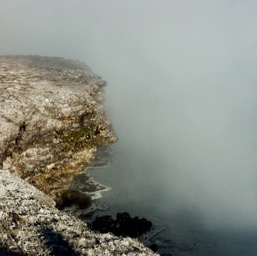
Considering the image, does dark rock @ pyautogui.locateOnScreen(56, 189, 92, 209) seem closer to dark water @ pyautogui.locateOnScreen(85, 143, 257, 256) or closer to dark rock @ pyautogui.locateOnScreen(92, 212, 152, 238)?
dark water @ pyautogui.locateOnScreen(85, 143, 257, 256)

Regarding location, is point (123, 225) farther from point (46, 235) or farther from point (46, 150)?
point (46, 235)

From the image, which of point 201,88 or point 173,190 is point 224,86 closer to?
point 201,88

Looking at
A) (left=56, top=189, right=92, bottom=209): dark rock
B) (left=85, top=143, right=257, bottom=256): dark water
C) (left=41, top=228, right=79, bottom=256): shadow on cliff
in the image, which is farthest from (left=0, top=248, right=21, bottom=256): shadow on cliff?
(left=85, top=143, right=257, bottom=256): dark water

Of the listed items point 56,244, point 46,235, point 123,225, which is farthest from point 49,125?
point 56,244

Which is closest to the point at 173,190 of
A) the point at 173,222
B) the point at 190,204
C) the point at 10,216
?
the point at 190,204

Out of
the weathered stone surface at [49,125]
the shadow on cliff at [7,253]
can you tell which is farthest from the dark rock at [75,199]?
the shadow on cliff at [7,253]

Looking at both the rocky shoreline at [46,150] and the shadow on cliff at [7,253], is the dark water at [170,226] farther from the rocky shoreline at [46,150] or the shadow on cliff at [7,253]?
the shadow on cliff at [7,253]
